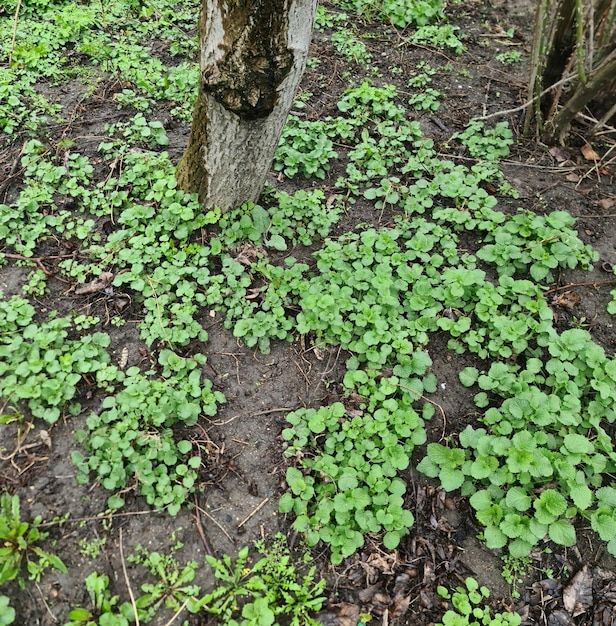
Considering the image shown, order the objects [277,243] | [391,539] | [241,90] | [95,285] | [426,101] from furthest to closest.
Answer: [426,101], [277,243], [95,285], [241,90], [391,539]

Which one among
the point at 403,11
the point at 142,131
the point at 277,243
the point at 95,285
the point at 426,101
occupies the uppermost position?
the point at 403,11

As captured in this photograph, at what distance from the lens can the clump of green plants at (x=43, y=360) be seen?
2412 millimetres

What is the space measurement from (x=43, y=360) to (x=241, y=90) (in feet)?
5.70

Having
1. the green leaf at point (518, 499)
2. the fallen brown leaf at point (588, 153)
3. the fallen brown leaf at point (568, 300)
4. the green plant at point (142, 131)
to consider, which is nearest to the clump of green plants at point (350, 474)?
the green leaf at point (518, 499)

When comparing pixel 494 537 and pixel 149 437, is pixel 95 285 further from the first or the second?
pixel 494 537

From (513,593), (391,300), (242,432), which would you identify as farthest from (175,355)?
(513,593)

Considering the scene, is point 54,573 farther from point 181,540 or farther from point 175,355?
point 175,355

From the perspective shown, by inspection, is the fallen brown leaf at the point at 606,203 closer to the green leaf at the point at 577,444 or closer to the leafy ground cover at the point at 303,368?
the leafy ground cover at the point at 303,368

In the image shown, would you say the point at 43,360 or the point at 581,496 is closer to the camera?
the point at 581,496

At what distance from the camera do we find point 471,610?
224 cm

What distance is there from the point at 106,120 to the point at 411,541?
3.69 m

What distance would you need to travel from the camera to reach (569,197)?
3.77m

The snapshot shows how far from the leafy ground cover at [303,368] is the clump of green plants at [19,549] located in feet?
0.04

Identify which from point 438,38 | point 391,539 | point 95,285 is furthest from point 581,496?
point 438,38
